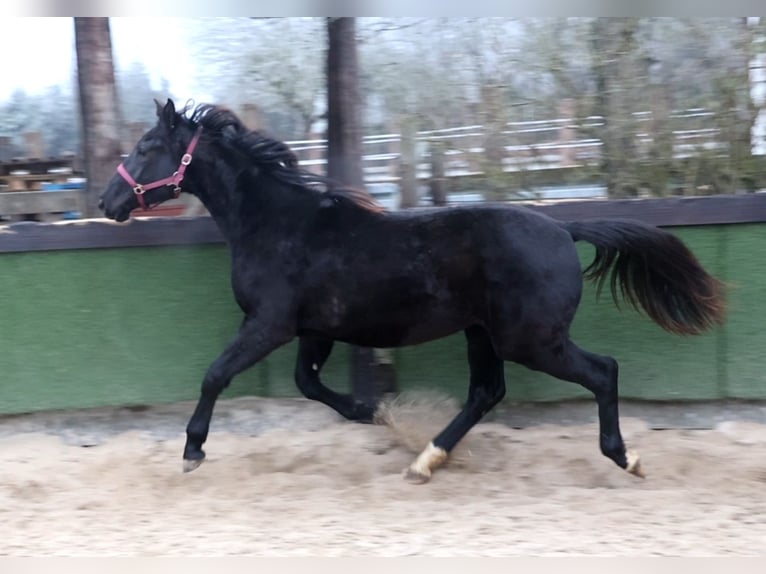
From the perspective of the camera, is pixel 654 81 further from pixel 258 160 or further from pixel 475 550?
pixel 475 550

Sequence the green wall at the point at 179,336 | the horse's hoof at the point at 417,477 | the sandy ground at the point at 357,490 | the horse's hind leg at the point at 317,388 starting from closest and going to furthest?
1. the sandy ground at the point at 357,490
2. the horse's hoof at the point at 417,477
3. the horse's hind leg at the point at 317,388
4. the green wall at the point at 179,336

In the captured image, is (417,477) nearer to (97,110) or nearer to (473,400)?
(473,400)

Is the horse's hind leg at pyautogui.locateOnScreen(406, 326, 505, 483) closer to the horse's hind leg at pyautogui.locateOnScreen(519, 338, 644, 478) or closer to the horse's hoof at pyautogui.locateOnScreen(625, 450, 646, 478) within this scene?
the horse's hind leg at pyautogui.locateOnScreen(519, 338, 644, 478)

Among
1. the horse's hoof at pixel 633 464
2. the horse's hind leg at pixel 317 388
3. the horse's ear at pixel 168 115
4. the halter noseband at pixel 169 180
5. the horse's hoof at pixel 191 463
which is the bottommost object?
the horse's hoof at pixel 633 464

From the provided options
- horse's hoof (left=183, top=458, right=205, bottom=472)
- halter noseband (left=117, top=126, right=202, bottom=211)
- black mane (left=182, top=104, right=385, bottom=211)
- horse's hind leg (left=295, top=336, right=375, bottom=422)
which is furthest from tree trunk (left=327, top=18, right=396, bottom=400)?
horse's hoof (left=183, top=458, right=205, bottom=472)

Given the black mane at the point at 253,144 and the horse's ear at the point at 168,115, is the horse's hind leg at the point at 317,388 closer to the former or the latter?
the black mane at the point at 253,144

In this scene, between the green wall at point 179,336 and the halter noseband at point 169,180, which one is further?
the green wall at point 179,336

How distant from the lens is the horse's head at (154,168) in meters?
4.76

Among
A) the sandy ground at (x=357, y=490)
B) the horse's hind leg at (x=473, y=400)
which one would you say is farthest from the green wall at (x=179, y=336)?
the horse's hind leg at (x=473, y=400)

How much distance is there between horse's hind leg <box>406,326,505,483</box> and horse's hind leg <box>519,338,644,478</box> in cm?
42

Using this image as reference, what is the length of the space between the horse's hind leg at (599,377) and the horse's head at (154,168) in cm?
213

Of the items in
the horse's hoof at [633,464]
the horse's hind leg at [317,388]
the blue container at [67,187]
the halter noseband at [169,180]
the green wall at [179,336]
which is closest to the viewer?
the horse's hoof at [633,464]

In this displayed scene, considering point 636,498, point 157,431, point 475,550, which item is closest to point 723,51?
point 636,498

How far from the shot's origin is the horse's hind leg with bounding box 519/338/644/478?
14.5 ft
